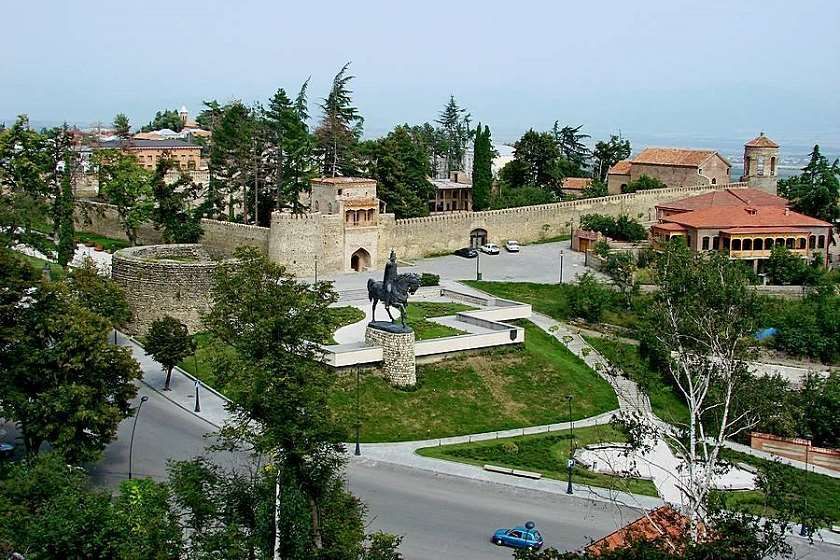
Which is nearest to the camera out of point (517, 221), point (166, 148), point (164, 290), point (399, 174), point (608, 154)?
point (164, 290)

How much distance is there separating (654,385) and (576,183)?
35485 mm

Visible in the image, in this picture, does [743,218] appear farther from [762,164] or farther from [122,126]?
[122,126]

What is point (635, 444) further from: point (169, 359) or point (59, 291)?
point (169, 359)

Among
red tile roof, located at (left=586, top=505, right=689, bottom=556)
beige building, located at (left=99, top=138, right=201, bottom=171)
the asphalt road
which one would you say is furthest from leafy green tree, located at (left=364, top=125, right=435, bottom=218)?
red tile roof, located at (left=586, top=505, right=689, bottom=556)

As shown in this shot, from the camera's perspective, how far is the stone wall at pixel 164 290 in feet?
122

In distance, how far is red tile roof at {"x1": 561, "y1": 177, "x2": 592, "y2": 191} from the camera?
67812mm

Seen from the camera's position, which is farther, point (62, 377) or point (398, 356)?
point (398, 356)

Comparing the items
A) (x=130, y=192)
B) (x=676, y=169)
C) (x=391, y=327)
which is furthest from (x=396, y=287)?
(x=676, y=169)

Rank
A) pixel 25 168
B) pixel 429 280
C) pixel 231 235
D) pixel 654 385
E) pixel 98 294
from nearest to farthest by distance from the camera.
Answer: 1. pixel 98 294
2. pixel 654 385
3. pixel 429 280
4. pixel 231 235
5. pixel 25 168

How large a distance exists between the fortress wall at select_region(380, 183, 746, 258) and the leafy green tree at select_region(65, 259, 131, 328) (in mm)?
18822

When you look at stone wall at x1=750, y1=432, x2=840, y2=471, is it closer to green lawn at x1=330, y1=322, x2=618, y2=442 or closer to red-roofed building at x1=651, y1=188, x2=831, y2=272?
green lawn at x1=330, y1=322, x2=618, y2=442

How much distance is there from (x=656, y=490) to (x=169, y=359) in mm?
15021

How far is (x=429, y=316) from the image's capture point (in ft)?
123

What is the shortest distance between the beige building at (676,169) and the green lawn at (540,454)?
115 ft
